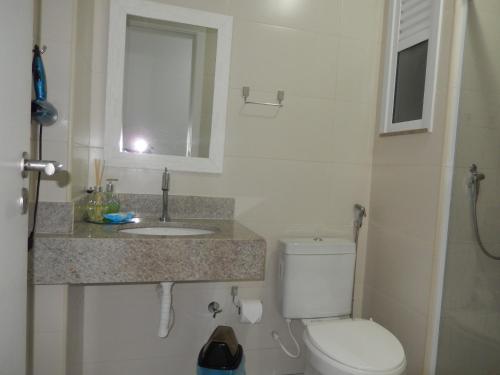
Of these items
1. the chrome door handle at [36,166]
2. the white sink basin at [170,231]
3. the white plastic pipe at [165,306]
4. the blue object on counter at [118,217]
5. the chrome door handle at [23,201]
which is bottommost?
A: the white plastic pipe at [165,306]

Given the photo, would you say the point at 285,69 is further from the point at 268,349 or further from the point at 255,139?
the point at 268,349

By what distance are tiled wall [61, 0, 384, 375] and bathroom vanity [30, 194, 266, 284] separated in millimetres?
456

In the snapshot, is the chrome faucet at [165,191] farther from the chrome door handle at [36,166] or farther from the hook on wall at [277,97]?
the chrome door handle at [36,166]

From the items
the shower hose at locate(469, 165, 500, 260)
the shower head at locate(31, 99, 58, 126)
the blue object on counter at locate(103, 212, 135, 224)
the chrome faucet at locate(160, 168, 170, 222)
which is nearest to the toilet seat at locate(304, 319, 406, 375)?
the shower hose at locate(469, 165, 500, 260)

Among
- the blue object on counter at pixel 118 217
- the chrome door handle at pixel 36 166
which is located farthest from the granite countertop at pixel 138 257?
the chrome door handle at pixel 36 166

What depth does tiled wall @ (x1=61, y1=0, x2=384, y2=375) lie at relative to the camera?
1.66 m

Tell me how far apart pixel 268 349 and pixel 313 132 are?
3.88 ft

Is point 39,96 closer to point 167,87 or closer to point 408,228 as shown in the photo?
point 167,87

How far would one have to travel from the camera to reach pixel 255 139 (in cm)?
177

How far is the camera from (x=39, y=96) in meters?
1.09

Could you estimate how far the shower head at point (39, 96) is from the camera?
3.47ft

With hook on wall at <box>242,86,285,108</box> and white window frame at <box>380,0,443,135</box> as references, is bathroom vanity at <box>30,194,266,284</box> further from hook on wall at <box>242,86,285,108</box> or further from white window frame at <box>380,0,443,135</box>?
white window frame at <box>380,0,443,135</box>

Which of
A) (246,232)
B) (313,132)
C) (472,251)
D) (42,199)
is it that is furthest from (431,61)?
(42,199)

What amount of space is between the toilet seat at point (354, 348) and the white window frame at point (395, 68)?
0.92m
